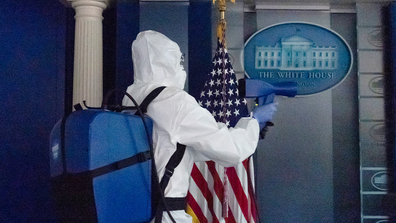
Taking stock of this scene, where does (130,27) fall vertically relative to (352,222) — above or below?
above

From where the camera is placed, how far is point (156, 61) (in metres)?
1.33

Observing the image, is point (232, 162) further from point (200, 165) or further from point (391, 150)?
point (391, 150)

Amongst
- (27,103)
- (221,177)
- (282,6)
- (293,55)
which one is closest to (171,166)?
(221,177)

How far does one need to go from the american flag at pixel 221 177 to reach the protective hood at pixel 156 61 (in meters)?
0.68

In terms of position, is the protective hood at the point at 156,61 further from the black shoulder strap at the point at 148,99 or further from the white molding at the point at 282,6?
the white molding at the point at 282,6

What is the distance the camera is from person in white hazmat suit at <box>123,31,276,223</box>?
117cm

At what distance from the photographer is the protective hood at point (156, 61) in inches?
52.7

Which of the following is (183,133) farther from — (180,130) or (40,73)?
(40,73)

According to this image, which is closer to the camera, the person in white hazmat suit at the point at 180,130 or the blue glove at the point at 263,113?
the person in white hazmat suit at the point at 180,130

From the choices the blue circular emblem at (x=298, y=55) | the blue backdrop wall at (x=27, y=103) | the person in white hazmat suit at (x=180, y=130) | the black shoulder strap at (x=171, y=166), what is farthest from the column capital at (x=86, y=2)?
the black shoulder strap at (x=171, y=166)

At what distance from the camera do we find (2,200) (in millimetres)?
1724

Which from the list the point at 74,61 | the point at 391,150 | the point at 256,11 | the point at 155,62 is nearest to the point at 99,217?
the point at 155,62

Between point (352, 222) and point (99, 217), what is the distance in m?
2.14

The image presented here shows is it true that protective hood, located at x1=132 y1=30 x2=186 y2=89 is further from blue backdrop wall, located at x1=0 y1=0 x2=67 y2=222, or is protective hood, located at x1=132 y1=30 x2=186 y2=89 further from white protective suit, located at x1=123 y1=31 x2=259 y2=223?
blue backdrop wall, located at x1=0 y1=0 x2=67 y2=222
